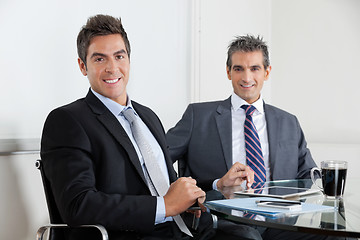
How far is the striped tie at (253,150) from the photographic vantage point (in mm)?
2921

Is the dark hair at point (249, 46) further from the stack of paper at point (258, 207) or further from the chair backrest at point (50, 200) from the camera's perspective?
the chair backrest at point (50, 200)

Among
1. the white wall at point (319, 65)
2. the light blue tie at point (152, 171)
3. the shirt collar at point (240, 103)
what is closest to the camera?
the light blue tie at point (152, 171)

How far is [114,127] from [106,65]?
0.33 meters

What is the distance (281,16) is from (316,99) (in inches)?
35.8

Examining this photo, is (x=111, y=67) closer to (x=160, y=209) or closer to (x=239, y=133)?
(x=160, y=209)

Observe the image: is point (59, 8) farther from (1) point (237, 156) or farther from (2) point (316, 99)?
(2) point (316, 99)

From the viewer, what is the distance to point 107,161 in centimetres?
199

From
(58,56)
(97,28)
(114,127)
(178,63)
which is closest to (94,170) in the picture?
(114,127)

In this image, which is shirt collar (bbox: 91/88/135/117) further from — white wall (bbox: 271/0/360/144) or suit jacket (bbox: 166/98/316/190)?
white wall (bbox: 271/0/360/144)

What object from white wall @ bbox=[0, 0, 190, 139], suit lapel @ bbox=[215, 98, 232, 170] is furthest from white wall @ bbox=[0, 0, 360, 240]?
suit lapel @ bbox=[215, 98, 232, 170]

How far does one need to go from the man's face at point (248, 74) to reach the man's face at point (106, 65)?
1105mm

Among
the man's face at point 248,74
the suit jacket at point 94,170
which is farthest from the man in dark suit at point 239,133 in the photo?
the suit jacket at point 94,170

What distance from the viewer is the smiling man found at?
303cm

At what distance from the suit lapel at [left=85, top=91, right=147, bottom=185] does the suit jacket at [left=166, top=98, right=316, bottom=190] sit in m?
0.94
